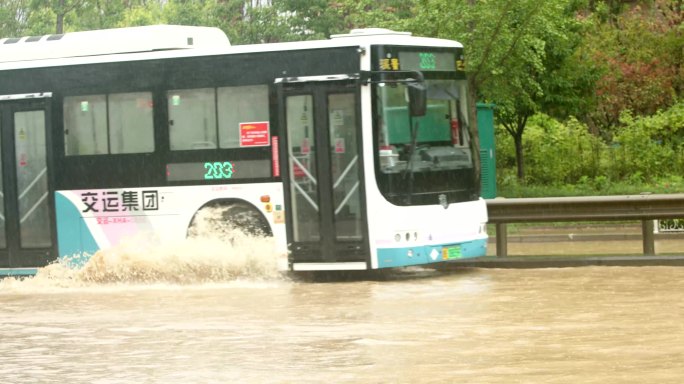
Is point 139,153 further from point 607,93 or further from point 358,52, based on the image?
point 607,93

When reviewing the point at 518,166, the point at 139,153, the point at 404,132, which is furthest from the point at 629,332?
the point at 518,166

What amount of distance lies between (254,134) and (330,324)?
5245mm

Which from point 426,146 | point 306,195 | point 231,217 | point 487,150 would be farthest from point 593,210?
point 487,150

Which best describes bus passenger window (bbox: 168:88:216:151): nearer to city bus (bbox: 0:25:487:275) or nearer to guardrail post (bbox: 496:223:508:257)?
city bus (bbox: 0:25:487:275)

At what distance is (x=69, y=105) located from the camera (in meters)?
20.0

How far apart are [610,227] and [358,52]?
34.8 ft

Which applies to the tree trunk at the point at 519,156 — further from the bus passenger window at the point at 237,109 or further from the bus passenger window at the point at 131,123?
the bus passenger window at the point at 237,109

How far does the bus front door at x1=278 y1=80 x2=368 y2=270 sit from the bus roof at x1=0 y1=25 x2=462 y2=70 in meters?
0.66

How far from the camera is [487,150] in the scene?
1276 inches

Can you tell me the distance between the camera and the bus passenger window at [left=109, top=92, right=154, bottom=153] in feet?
63.6

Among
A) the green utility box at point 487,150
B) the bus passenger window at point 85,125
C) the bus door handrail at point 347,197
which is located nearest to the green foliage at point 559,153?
the green utility box at point 487,150

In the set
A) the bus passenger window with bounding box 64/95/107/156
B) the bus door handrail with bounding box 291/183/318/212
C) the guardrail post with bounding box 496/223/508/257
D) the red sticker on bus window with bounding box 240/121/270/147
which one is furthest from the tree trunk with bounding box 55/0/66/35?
the bus door handrail with bounding box 291/183/318/212

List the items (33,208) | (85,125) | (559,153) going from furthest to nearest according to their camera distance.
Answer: (559,153) < (33,208) < (85,125)

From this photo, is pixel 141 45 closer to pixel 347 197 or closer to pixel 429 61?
pixel 347 197
